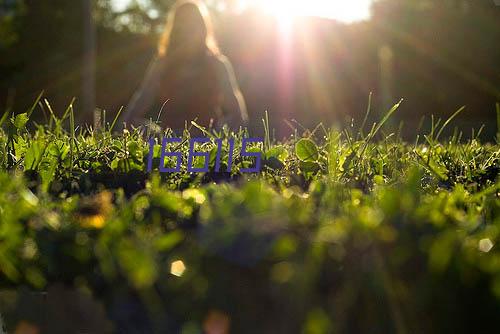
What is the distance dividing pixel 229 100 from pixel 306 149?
3983 mm

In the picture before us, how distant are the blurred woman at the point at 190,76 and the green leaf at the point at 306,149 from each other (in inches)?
150

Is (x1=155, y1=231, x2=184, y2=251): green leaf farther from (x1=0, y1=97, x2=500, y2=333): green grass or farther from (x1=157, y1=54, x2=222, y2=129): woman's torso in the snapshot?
(x1=157, y1=54, x2=222, y2=129): woman's torso

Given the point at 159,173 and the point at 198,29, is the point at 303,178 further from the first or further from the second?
the point at 198,29

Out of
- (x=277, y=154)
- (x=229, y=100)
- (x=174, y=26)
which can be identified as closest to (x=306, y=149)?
(x=277, y=154)

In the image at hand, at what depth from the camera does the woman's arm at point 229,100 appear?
6.20 m

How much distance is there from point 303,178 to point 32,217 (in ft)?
4.66

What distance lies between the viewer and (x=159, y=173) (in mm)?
2613

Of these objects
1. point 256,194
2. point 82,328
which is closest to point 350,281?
point 256,194

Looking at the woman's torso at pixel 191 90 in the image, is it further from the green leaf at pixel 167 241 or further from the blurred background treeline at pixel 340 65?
the blurred background treeline at pixel 340 65

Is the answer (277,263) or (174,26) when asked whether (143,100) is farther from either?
(277,263)

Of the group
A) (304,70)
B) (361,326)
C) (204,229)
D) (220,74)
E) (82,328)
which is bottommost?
(304,70)

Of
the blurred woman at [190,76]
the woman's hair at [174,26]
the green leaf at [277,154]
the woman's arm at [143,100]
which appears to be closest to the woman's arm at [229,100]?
the blurred woman at [190,76]

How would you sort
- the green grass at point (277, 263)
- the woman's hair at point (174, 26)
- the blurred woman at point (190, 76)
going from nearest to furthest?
the green grass at point (277, 263)
the blurred woman at point (190, 76)
the woman's hair at point (174, 26)

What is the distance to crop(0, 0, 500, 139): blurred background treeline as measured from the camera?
15102mm
